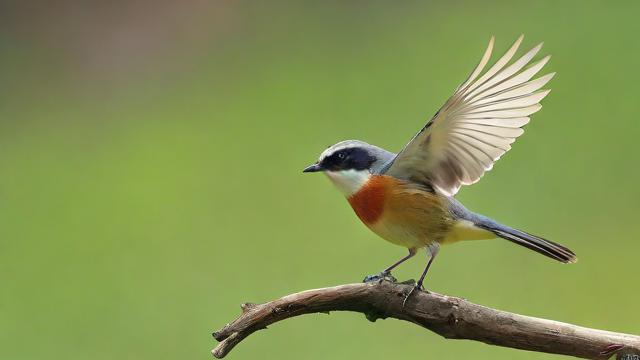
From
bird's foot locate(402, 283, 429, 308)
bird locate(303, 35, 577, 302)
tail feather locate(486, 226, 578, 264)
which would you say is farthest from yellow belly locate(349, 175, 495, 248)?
bird's foot locate(402, 283, 429, 308)

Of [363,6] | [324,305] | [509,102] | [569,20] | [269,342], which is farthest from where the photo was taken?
[363,6]

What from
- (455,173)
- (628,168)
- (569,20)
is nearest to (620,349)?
(455,173)

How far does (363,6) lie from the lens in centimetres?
1069

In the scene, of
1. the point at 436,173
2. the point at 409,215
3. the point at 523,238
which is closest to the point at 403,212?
the point at 409,215

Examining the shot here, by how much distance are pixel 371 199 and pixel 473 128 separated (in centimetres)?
44

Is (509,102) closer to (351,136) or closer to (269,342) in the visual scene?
(269,342)

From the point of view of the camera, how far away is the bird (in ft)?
11.5

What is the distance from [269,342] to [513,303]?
61.7 inches

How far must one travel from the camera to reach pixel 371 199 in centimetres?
359

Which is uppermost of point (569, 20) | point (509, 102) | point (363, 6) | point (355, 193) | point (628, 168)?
point (363, 6)

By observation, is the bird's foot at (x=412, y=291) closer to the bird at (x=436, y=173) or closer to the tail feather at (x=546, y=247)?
the bird at (x=436, y=173)

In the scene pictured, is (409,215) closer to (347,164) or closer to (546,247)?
(347,164)

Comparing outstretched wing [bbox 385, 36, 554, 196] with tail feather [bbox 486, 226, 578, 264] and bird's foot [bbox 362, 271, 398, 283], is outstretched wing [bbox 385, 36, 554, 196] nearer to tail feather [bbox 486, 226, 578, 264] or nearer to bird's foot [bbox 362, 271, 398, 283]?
tail feather [bbox 486, 226, 578, 264]

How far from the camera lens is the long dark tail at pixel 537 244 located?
3.53m
